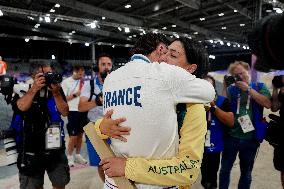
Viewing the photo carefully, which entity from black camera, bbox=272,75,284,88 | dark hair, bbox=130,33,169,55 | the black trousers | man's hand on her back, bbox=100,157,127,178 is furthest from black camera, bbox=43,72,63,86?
black camera, bbox=272,75,284,88

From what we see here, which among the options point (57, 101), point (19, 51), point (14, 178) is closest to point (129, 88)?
point (57, 101)

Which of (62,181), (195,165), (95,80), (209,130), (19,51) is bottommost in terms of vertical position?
(62,181)

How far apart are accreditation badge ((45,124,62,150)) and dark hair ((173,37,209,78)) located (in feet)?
4.61

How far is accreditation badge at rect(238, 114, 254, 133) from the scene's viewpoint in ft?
9.33

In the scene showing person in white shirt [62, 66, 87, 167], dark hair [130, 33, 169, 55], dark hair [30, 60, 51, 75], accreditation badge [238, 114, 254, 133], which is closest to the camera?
dark hair [130, 33, 169, 55]

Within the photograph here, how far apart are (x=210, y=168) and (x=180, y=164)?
2.13 m

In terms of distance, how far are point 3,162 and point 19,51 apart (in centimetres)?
1664

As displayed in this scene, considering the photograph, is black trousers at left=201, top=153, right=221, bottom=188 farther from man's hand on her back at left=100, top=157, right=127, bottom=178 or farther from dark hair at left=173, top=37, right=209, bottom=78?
man's hand on her back at left=100, top=157, right=127, bottom=178

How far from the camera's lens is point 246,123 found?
2877 mm

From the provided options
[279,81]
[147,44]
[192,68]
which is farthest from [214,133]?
[147,44]

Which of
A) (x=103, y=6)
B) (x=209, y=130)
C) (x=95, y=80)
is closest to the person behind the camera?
(x=209, y=130)

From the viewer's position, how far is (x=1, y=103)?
7.94 meters

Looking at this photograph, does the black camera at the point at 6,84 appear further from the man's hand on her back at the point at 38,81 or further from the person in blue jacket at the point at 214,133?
the person in blue jacket at the point at 214,133

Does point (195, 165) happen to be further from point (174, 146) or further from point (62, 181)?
point (62, 181)
